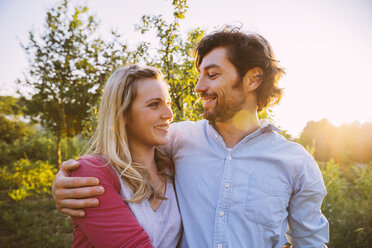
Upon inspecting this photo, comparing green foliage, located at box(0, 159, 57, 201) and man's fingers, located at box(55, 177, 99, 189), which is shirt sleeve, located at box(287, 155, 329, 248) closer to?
man's fingers, located at box(55, 177, 99, 189)

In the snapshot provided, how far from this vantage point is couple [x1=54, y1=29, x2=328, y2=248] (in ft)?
5.01

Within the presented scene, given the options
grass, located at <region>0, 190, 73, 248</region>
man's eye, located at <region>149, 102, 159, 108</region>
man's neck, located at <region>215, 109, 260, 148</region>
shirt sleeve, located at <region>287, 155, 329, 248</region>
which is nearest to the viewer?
shirt sleeve, located at <region>287, 155, 329, 248</region>

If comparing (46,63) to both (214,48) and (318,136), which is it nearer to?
(214,48)

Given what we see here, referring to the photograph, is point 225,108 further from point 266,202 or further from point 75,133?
point 75,133

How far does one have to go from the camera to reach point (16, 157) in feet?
38.4

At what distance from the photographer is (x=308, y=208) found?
185cm

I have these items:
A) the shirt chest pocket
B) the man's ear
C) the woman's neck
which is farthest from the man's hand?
the man's ear

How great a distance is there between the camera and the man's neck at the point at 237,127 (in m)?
2.17

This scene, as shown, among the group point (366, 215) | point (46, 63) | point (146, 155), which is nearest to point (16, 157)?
point (46, 63)

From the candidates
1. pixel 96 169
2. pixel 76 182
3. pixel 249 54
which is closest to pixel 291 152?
pixel 249 54

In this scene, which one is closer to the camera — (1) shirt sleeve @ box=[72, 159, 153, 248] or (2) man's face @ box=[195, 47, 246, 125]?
(1) shirt sleeve @ box=[72, 159, 153, 248]

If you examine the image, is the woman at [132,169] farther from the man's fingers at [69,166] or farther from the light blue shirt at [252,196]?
the light blue shirt at [252,196]

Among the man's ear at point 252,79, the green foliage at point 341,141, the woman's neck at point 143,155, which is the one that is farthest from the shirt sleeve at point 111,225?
the green foliage at point 341,141

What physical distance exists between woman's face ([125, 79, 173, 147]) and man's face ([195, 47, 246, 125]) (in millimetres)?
459
